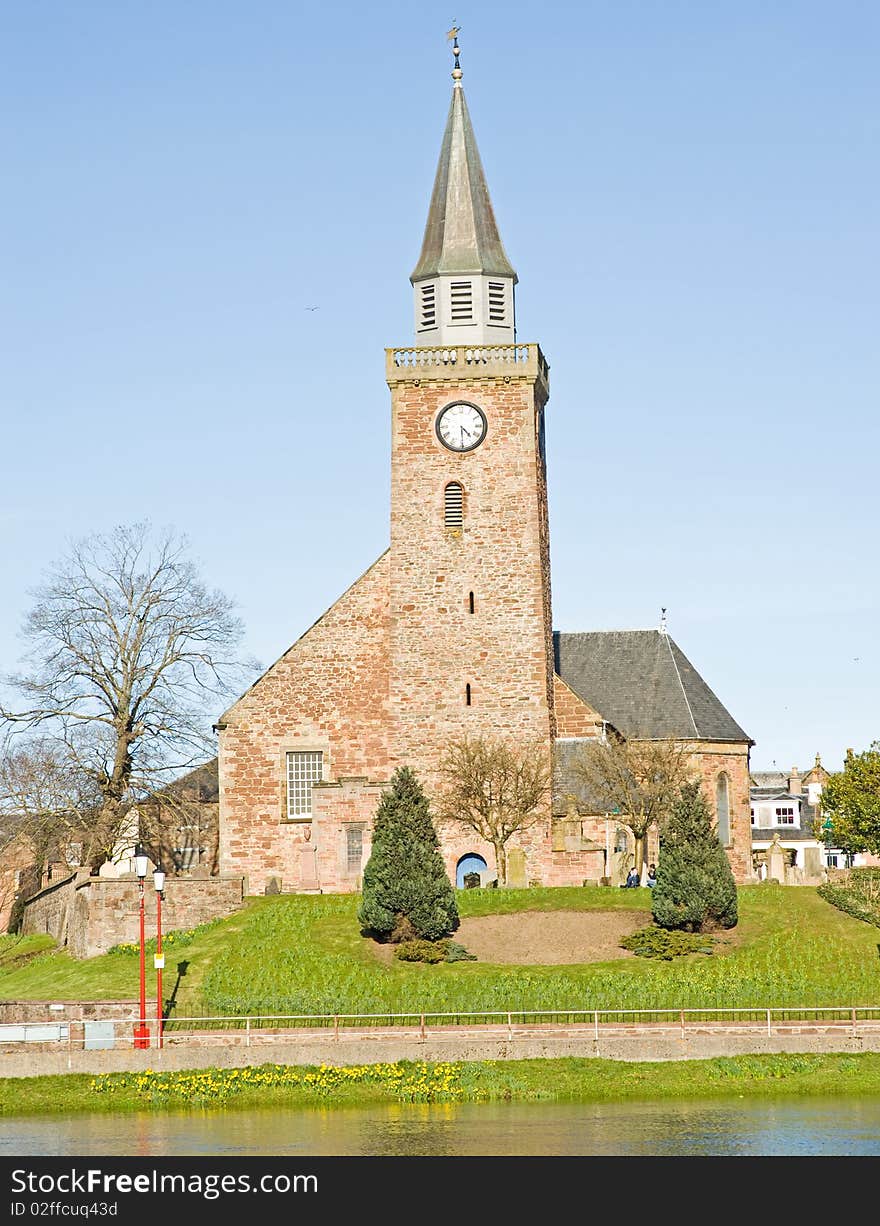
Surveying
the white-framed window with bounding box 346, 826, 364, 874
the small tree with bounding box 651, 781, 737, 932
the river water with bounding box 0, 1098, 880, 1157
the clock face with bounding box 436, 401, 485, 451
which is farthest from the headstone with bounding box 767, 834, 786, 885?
the river water with bounding box 0, 1098, 880, 1157

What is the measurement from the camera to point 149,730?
5906cm

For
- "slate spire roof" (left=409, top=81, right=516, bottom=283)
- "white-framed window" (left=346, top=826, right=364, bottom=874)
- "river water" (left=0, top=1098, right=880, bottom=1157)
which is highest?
"slate spire roof" (left=409, top=81, right=516, bottom=283)

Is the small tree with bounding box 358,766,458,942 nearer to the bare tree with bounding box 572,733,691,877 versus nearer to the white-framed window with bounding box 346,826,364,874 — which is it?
the white-framed window with bounding box 346,826,364,874

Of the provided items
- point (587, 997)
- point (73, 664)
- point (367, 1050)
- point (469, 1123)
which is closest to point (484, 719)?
point (73, 664)

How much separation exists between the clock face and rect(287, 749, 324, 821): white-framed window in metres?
10.9

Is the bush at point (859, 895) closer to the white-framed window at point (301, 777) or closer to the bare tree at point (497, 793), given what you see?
the bare tree at point (497, 793)

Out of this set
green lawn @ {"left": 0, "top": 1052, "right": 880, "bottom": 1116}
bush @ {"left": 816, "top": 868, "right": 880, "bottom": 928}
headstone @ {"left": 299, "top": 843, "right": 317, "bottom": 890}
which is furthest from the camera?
headstone @ {"left": 299, "top": 843, "right": 317, "bottom": 890}

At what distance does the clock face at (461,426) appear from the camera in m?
59.2

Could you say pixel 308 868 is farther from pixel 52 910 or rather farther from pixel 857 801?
pixel 857 801

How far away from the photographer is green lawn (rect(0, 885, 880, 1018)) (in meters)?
39.8

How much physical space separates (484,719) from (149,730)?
35.9 ft

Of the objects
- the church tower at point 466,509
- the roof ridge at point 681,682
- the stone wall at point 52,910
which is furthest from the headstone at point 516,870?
the roof ridge at point 681,682
